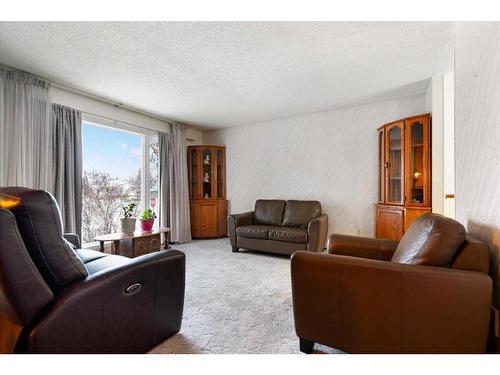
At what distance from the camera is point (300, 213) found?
152 inches

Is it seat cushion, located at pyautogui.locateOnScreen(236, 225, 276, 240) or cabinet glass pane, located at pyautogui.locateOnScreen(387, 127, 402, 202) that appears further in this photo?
seat cushion, located at pyautogui.locateOnScreen(236, 225, 276, 240)

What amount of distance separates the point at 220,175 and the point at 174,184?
100 cm

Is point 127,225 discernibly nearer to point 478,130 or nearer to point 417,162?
point 478,130

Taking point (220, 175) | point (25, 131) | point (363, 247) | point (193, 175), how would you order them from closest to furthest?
point (363, 247)
point (25, 131)
point (193, 175)
point (220, 175)

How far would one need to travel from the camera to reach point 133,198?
4.03 metres

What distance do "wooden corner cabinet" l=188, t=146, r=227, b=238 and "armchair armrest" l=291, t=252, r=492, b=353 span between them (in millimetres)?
3589

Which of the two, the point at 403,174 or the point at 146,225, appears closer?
the point at 403,174

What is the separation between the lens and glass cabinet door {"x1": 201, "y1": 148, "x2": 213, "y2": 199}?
490 centimetres

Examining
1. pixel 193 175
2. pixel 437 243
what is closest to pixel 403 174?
pixel 437 243

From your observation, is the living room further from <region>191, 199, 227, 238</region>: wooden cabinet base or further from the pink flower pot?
the pink flower pot

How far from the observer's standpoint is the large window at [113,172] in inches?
135

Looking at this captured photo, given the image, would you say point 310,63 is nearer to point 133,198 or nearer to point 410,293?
point 410,293

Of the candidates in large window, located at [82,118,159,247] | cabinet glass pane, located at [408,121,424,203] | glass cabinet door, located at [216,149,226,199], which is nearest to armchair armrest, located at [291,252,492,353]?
cabinet glass pane, located at [408,121,424,203]
